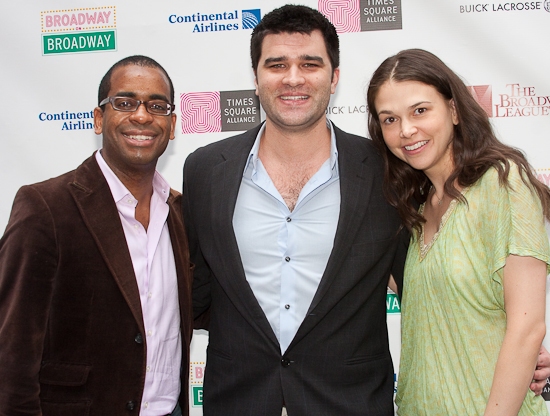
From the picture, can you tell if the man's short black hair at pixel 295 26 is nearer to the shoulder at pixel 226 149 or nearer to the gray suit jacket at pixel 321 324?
the shoulder at pixel 226 149

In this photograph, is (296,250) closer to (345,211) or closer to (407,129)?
(345,211)

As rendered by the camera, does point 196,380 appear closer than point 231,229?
No

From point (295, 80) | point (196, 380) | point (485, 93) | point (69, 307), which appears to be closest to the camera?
point (69, 307)

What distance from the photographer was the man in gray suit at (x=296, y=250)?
1.96 meters

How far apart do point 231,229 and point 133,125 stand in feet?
1.70

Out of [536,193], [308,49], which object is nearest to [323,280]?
[536,193]

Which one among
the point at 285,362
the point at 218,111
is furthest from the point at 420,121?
the point at 218,111

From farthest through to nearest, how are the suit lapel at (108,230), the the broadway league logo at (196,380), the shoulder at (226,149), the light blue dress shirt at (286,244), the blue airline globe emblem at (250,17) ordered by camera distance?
the the broadway league logo at (196,380)
the blue airline globe emblem at (250,17)
the shoulder at (226,149)
the light blue dress shirt at (286,244)
the suit lapel at (108,230)

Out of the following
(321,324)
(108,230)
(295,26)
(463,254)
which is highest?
(295,26)

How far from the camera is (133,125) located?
1.95 metres

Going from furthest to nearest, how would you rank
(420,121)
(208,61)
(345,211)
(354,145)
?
(208,61)
(354,145)
(345,211)
(420,121)

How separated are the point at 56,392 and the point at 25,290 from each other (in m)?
0.36

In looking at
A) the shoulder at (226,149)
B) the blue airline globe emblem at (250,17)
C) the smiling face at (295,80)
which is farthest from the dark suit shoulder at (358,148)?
the blue airline globe emblem at (250,17)

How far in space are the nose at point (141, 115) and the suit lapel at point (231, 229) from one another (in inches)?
14.8
